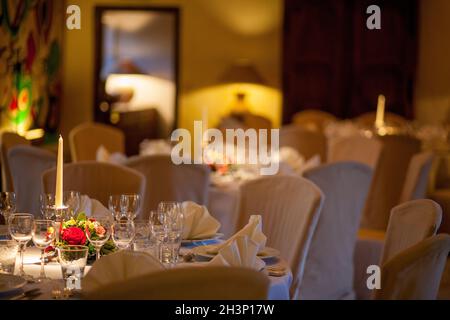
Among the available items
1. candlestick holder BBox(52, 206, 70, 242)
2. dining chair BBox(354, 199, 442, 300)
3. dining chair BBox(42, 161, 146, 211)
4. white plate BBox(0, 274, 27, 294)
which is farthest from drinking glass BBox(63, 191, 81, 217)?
dining chair BBox(354, 199, 442, 300)

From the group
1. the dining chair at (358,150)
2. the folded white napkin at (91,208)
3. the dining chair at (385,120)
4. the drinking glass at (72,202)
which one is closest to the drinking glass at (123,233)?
the drinking glass at (72,202)

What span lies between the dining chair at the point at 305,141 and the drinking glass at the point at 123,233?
15.2ft

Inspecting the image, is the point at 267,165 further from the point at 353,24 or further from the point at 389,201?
the point at 353,24

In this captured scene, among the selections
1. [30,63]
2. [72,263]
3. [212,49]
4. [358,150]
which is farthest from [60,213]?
[212,49]

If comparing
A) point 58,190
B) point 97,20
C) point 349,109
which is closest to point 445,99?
point 349,109

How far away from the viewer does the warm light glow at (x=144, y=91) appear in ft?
31.6

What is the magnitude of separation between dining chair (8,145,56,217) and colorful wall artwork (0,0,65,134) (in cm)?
159

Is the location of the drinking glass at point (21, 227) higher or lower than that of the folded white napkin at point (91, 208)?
higher

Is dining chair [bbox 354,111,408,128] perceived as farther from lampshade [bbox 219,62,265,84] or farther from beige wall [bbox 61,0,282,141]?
lampshade [bbox 219,62,265,84]

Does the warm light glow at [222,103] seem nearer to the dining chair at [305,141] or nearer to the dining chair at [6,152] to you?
the dining chair at [305,141]

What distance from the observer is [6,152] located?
17.3 ft

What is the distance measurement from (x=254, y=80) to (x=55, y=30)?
230cm
